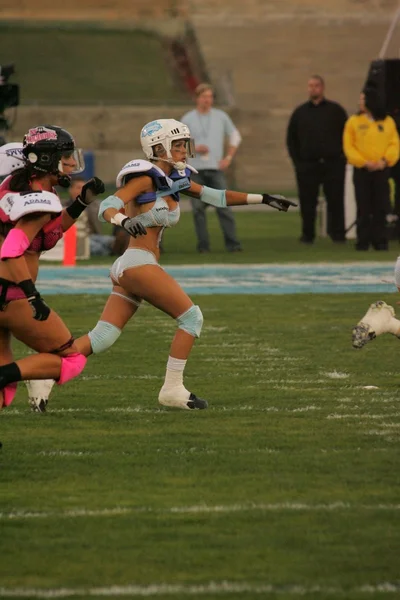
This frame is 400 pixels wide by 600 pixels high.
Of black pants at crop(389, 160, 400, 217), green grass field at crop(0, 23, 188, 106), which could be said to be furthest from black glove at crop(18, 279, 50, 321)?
green grass field at crop(0, 23, 188, 106)

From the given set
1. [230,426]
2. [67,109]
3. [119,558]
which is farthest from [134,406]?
[67,109]

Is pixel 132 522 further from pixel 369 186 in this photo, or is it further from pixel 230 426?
pixel 369 186

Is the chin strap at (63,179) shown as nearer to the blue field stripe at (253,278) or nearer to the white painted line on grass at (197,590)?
the white painted line on grass at (197,590)

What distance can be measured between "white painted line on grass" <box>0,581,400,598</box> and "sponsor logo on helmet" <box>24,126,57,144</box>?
9.98 feet

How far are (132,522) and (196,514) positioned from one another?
Answer: 0.91 feet

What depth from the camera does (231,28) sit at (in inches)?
1941

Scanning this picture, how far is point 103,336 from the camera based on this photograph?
30.8 ft

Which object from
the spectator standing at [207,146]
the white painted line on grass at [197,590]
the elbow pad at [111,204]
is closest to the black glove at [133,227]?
the elbow pad at [111,204]

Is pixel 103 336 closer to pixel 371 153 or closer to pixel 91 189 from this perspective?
pixel 91 189

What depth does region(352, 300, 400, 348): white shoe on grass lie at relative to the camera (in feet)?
32.8

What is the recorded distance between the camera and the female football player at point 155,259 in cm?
926

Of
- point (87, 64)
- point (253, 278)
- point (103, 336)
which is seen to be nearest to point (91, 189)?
point (103, 336)

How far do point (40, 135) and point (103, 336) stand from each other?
157cm

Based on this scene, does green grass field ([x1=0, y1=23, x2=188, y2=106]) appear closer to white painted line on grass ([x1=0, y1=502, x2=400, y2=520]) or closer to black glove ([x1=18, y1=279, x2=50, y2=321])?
black glove ([x1=18, y1=279, x2=50, y2=321])
